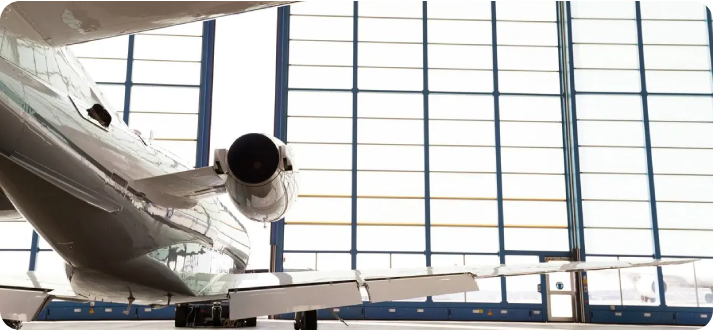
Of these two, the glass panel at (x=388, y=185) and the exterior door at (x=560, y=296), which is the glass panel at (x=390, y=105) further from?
the exterior door at (x=560, y=296)

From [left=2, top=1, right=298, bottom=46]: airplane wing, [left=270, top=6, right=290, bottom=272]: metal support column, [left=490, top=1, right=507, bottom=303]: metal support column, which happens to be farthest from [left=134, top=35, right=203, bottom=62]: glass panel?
[left=2, top=1, right=298, bottom=46]: airplane wing

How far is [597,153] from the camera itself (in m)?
18.8

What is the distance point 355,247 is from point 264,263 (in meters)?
2.91

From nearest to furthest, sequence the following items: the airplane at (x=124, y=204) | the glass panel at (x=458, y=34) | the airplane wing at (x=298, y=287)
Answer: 1. the airplane at (x=124, y=204)
2. the airplane wing at (x=298, y=287)
3. the glass panel at (x=458, y=34)

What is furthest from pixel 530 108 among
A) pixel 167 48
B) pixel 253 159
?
pixel 253 159

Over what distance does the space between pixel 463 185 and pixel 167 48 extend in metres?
10.7

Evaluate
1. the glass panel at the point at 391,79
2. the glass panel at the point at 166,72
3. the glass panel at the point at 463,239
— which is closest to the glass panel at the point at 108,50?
the glass panel at the point at 166,72

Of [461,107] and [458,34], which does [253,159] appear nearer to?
[461,107]

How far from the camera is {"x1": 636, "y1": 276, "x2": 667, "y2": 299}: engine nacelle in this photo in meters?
17.9

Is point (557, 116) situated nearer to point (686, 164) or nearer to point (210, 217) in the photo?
point (686, 164)

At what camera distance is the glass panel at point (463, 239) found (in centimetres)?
1820

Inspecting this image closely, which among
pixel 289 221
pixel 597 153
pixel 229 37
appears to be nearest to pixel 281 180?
pixel 289 221

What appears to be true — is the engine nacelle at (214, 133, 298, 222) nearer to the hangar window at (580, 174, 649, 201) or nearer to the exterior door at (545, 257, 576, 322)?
the exterior door at (545, 257, 576, 322)

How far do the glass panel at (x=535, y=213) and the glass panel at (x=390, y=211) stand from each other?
2.81m
